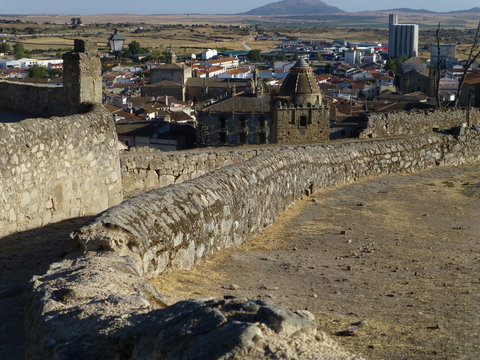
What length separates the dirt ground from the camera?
534 centimetres

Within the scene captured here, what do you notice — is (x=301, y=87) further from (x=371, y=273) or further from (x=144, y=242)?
(x=144, y=242)

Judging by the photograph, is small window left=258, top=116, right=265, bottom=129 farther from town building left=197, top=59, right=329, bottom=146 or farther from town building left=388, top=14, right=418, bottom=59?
town building left=388, top=14, right=418, bottom=59

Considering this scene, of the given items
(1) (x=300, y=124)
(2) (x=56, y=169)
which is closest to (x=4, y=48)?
(1) (x=300, y=124)

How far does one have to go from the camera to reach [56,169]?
785cm

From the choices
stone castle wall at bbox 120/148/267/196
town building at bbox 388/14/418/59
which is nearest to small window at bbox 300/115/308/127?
stone castle wall at bbox 120/148/267/196

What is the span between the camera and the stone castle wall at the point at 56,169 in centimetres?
714

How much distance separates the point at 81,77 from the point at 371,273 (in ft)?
14.9

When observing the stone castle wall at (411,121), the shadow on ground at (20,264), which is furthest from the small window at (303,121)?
the shadow on ground at (20,264)

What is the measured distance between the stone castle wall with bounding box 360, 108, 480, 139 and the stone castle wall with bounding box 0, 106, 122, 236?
38.9 feet

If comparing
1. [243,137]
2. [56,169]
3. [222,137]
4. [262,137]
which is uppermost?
[56,169]

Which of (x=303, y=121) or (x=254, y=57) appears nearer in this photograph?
(x=303, y=121)

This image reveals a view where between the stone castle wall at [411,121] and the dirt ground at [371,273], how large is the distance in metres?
8.52

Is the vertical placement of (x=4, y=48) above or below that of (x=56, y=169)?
below

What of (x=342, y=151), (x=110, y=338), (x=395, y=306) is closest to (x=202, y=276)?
Result: (x=395, y=306)
